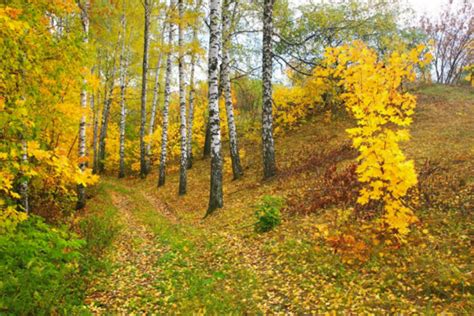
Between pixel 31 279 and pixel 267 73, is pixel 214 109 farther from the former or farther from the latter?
pixel 31 279

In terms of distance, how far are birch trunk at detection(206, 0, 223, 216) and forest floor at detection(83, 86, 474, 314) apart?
0.58m

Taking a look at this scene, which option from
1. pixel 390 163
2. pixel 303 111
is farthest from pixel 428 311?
pixel 303 111

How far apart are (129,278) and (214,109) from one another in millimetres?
5620

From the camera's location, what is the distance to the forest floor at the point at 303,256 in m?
4.85

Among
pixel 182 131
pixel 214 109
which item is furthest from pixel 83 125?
pixel 214 109

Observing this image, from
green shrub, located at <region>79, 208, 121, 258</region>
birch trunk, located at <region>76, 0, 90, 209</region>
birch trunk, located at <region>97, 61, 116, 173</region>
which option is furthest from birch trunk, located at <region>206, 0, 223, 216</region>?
birch trunk, located at <region>97, 61, 116, 173</region>

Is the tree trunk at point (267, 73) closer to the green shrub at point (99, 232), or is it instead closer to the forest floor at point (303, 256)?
the forest floor at point (303, 256)

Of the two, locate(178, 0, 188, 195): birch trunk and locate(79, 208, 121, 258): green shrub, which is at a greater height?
locate(178, 0, 188, 195): birch trunk

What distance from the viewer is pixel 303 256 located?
20.5 feet

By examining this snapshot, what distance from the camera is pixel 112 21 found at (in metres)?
19.6

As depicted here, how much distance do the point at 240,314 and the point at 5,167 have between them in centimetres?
415

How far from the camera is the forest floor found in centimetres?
485

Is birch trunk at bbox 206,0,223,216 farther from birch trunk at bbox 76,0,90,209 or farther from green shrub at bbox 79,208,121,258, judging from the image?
birch trunk at bbox 76,0,90,209

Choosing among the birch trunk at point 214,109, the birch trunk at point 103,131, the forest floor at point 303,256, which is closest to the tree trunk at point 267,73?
the forest floor at point 303,256
